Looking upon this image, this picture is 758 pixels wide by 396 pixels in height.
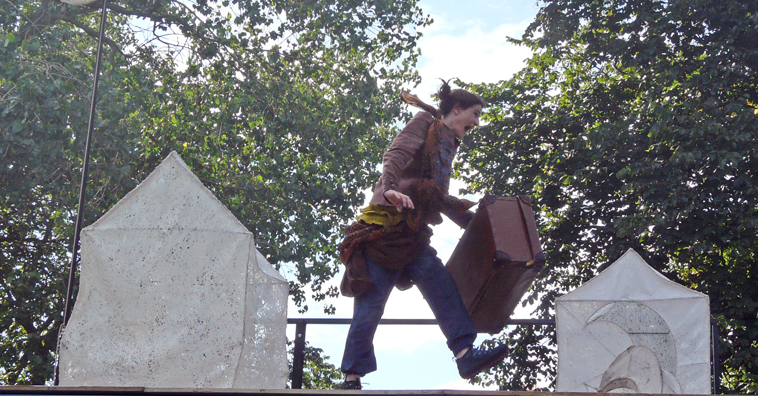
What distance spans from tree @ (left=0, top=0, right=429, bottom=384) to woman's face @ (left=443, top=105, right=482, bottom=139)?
30.3 ft

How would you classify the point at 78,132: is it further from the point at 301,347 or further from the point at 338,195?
the point at 301,347

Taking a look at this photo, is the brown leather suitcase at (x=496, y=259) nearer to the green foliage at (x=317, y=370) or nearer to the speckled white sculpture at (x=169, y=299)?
the speckled white sculpture at (x=169, y=299)

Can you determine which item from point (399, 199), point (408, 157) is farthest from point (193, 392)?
point (408, 157)

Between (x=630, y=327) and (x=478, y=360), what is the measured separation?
9.05 feet

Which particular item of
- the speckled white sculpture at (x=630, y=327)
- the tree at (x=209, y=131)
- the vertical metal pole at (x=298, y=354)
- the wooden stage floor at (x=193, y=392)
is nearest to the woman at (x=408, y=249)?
the vertical metal pole at (x=298, y=354)

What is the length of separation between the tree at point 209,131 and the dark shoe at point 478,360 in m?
9.57

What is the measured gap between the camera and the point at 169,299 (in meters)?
4.36

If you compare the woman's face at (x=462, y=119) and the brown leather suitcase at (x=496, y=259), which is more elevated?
the woman's face at (x=462, y=119)

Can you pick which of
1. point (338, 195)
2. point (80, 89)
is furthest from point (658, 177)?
point (80, 89)

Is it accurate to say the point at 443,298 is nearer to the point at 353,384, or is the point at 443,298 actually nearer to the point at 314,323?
the point at 353,384

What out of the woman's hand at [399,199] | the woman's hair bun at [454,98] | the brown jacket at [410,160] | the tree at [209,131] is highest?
the tree at [209,131]

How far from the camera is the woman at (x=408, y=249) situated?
3.50 metres

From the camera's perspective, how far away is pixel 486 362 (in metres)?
3.39

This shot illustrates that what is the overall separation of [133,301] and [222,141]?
9.64m
